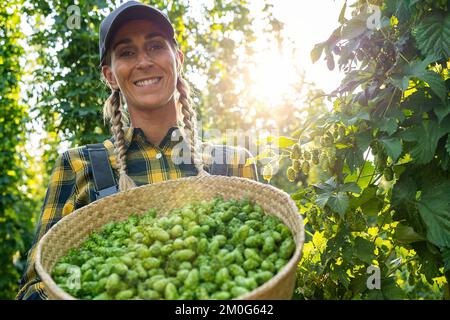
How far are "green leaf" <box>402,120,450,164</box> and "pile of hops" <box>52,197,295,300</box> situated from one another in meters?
0.62

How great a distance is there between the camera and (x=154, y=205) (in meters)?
2.42

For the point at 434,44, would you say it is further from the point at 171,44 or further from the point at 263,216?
the point at 171,44

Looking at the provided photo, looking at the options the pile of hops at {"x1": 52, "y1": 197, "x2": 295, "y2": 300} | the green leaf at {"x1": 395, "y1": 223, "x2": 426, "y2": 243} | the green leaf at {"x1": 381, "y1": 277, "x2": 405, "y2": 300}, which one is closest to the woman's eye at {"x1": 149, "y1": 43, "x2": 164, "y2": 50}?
the pile of hops at {"x1": 52, "y1": 197, "x2": 295, "y2": 300}

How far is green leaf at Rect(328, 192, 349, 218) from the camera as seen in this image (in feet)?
6.61

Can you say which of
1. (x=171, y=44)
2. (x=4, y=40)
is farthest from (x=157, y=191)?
(x=4, y=40)

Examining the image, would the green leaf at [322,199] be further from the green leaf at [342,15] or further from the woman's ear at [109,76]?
the woman's ear at [109,76]

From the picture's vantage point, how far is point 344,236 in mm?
2205

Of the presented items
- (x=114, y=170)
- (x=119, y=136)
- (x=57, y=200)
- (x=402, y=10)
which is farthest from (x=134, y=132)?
(x=402, y=10)

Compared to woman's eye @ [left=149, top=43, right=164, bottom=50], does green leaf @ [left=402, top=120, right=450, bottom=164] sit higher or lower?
lower

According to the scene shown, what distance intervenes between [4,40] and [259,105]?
493 cm

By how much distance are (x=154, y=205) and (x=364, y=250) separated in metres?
1.01

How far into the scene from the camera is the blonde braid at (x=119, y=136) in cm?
253

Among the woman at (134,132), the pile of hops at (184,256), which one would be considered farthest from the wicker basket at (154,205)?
the woman at (134,132)

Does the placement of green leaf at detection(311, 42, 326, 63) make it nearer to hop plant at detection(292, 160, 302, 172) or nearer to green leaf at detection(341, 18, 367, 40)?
green leaf at detection(341, 18, 367, 40)
